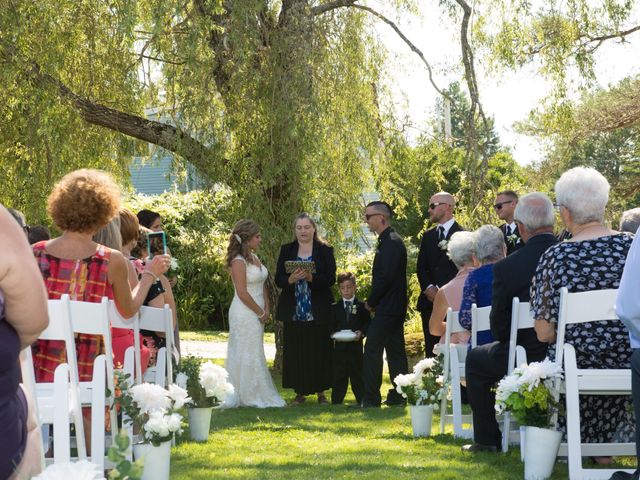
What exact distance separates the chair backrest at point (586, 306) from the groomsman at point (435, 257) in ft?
15.8

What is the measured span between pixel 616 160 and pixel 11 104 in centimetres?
2795

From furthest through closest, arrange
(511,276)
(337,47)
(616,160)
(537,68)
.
Result: (616,160)
(537,68)
(337,47)
(511,276)

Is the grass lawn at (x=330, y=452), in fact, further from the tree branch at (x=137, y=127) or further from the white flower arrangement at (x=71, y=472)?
the white flower arrangement at (x=71, y=472)

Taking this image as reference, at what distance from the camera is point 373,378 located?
10516 mm

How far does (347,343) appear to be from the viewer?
1107cm

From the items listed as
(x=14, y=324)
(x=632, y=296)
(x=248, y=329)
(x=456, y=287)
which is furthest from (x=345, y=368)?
(x=14, y=324)

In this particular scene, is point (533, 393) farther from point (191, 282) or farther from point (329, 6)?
point (191, 282)

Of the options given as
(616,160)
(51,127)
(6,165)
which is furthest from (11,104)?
(616,160)

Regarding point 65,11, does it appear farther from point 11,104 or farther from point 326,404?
point 326,404

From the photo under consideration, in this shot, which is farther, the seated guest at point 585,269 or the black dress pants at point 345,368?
the black dress pants at point 345,368

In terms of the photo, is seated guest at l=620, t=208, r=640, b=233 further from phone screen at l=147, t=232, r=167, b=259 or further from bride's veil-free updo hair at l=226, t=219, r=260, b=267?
bride's veil-free updo hair at l=226, t=219, r=260, b=267

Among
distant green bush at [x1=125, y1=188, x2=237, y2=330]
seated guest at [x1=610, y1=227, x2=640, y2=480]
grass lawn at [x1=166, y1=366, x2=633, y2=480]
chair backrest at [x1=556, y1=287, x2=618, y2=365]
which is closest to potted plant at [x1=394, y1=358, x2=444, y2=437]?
grass lawn at [x1=166, y1=366, x2=633, y2=480]

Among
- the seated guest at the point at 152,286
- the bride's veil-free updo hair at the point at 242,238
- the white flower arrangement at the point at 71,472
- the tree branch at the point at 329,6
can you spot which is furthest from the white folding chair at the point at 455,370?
the tree branch at the point at 329,6

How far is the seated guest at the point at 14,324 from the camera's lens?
3160 millimetres
